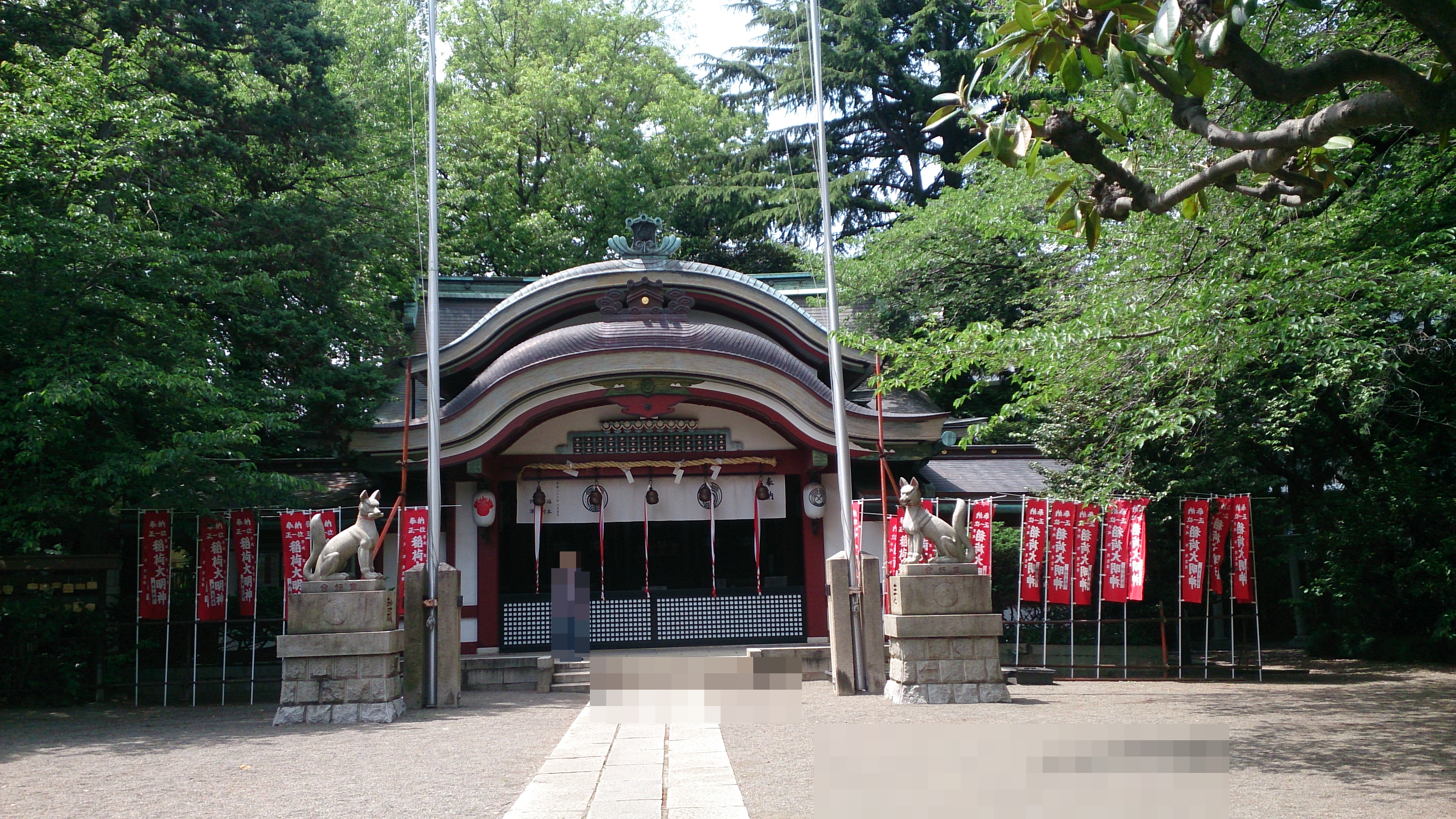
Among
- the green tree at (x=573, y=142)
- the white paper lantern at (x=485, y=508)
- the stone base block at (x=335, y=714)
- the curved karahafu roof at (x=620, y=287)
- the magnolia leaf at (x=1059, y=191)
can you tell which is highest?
the green tree at (x=573, y=142)

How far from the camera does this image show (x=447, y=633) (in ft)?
37.0

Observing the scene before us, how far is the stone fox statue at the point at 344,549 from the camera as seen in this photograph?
10359mm

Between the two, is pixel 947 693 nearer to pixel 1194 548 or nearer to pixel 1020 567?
pixel 1020 567

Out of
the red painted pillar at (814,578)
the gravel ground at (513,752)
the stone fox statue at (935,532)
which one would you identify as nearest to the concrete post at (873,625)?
the gravel ground at (513,752)

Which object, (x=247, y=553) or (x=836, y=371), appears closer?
(x=836, y=371)

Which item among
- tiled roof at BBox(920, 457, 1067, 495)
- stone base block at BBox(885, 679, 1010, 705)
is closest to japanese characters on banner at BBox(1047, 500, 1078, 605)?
tiled roof at BBox(920, 457, 1067, 495)

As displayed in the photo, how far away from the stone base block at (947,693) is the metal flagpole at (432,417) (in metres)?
5.22

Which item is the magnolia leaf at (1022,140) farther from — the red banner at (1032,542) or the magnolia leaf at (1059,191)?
the red banner at (1032,542)

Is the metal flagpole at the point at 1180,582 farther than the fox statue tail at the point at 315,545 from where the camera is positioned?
Yes

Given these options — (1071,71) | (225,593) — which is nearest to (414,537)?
(225,593)

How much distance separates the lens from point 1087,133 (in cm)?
549

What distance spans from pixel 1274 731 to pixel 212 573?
12.1 m

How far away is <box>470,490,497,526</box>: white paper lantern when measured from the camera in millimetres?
14945

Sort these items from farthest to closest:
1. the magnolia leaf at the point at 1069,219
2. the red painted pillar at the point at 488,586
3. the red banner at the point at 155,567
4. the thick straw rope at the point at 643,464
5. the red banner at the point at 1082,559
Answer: the thick straw rope at the point at 643,464 → the red painted pillar at the point at 488,586 → the red banner at the point at 1082,559 → the red banner at the point at 155,567 → the magnolia leaf at the point at 1069,219
